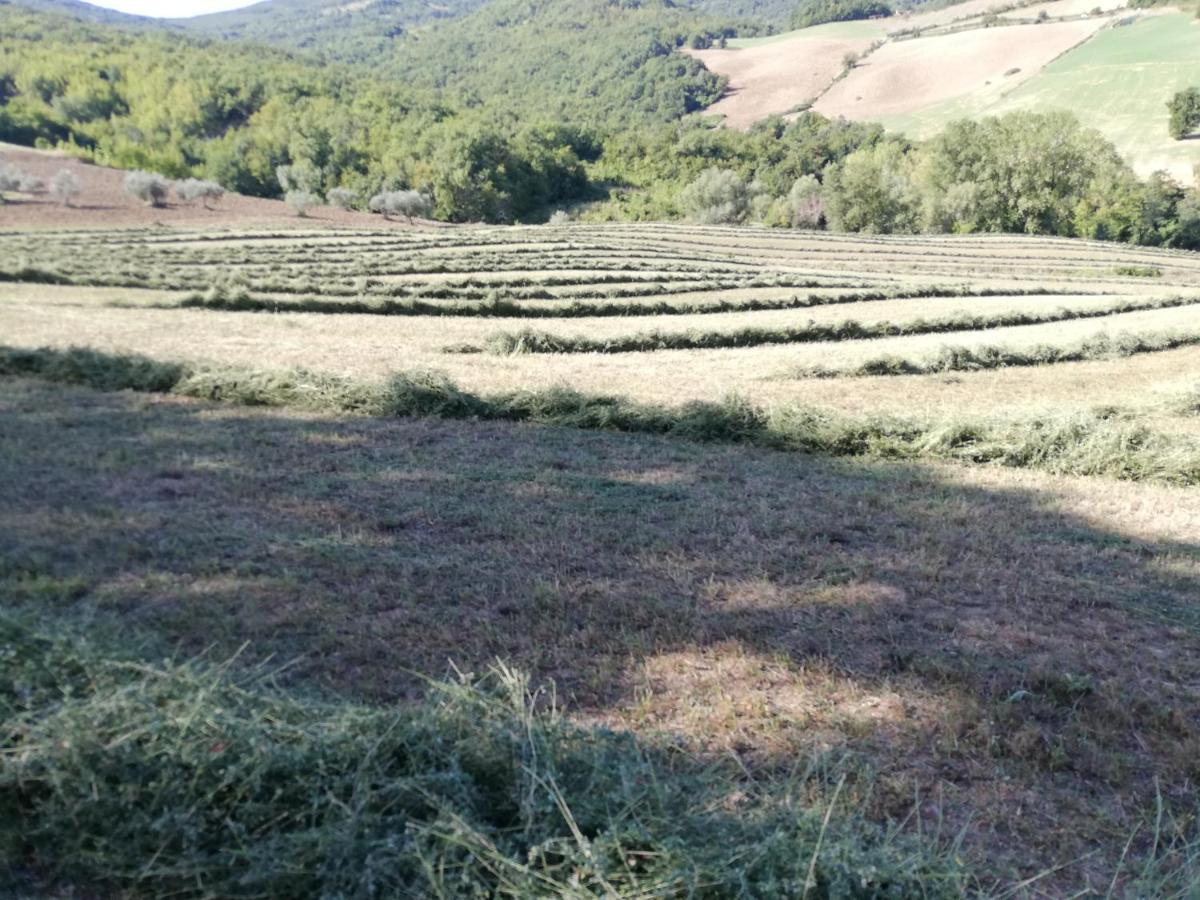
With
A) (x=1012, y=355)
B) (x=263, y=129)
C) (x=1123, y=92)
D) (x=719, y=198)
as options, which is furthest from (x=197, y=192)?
(x=1123, y=92)

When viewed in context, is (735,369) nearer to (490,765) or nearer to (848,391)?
(848,391)

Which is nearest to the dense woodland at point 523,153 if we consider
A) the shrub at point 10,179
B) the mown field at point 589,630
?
the shrub at point 10,179

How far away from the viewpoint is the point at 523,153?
107m

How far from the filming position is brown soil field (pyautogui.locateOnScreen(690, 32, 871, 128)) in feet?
445

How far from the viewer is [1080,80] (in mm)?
103875

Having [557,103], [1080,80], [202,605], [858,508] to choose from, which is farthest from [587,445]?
[557,103]

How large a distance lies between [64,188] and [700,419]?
4502 centimetres

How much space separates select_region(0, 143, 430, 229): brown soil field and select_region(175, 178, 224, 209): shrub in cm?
61

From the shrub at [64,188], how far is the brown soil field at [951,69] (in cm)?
10902

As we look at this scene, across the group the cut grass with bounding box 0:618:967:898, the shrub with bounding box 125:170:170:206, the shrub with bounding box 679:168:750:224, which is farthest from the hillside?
the cut grass with bounding box 0:618:967:898

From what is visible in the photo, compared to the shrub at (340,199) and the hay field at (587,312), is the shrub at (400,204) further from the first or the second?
the hay field at (587,312)

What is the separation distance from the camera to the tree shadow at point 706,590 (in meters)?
4.64

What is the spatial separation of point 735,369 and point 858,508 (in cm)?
1039

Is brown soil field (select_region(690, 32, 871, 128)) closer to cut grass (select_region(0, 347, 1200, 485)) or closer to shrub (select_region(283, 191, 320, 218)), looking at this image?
shrub (select_region(283, 191, 320, 218))
